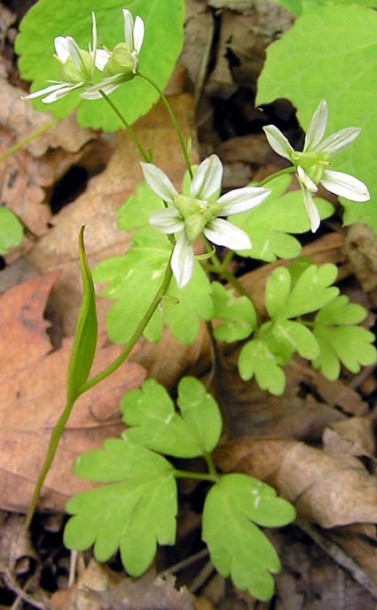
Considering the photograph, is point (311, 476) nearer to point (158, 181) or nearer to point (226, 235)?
point (226, 235)

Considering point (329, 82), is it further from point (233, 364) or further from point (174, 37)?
point (233, 364)

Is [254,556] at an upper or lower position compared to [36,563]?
upper

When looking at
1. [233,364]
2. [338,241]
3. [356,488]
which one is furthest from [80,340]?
[338,241]

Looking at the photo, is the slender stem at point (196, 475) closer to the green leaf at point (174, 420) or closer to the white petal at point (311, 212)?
the green leaf at point (174, 420)

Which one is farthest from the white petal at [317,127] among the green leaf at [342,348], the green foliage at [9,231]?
the green foliage at [9,231]

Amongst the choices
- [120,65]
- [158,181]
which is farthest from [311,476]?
[120,65]

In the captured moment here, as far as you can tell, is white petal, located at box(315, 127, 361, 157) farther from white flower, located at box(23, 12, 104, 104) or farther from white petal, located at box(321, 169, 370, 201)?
white flower, located at box(23, 12, 104, 104)

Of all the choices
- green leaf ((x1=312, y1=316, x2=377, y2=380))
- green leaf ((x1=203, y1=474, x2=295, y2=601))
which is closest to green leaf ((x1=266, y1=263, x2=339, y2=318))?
green leaf ((x1=312, y1=316, x2=377, y2=380))
